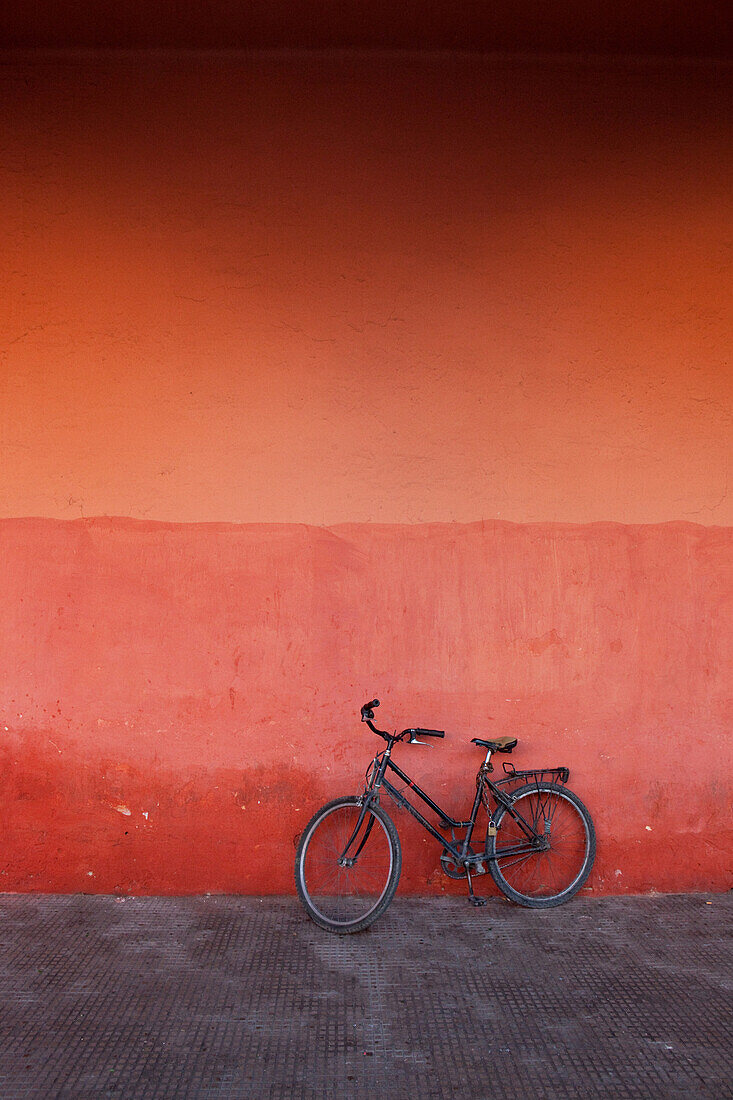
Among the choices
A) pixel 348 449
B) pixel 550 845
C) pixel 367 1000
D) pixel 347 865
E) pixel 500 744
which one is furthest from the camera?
pixel 348 449

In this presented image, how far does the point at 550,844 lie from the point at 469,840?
47 cm

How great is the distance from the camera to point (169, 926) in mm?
4102

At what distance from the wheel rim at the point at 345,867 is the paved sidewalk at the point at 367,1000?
158 mm

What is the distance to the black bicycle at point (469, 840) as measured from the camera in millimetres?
4223

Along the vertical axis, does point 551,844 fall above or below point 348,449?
below

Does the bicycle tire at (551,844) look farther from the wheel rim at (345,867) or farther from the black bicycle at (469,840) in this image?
the wheel rim at (345,867)

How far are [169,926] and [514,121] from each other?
4.83m

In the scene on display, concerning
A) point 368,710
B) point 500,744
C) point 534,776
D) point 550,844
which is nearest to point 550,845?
point 550,844

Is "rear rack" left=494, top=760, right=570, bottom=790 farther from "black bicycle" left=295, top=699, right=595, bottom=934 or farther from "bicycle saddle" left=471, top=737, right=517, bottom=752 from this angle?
"bicycle saddle" left=471, top=737, right=517, bottom=752

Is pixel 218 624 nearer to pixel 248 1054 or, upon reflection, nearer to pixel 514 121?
pixel 248 1054

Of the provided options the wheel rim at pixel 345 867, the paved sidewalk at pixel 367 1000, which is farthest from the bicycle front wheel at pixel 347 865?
the paved sidewalk at pixel 367 1000

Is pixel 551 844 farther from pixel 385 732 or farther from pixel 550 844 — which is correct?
pixel 385 732

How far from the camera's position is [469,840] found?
14.3ft

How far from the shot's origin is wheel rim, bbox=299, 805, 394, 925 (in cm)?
426
